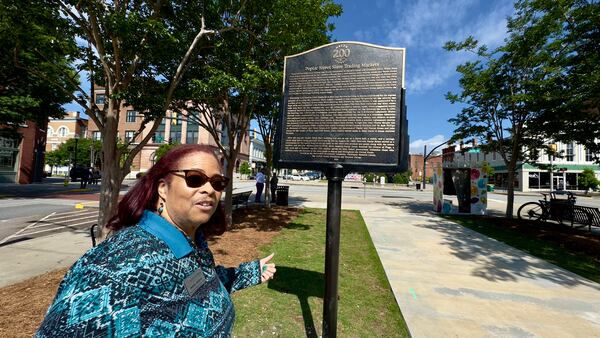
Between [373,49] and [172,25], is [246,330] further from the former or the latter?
[172,25]

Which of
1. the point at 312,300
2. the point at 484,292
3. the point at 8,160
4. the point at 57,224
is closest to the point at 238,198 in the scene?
the point at 57,224

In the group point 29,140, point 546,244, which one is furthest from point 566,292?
point 29,140

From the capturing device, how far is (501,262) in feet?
22.0

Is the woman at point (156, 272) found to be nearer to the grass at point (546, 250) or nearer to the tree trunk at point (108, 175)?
the tree trunk at point (108, 175)

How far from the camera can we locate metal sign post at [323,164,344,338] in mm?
2990

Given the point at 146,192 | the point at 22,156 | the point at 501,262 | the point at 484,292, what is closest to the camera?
the point at 146,192

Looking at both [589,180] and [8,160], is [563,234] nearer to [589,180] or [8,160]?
[8,160]

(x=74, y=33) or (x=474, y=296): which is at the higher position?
(x=74, y=33)

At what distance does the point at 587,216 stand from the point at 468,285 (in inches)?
358

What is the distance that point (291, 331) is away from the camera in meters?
3.59

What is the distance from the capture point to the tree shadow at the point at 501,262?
5.69 meters

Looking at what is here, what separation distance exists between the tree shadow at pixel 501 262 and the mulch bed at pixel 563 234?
6.17 feet

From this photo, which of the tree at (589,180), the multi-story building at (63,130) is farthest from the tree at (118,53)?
the multi-story building at (63,130)

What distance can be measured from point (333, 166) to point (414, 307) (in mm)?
2642
